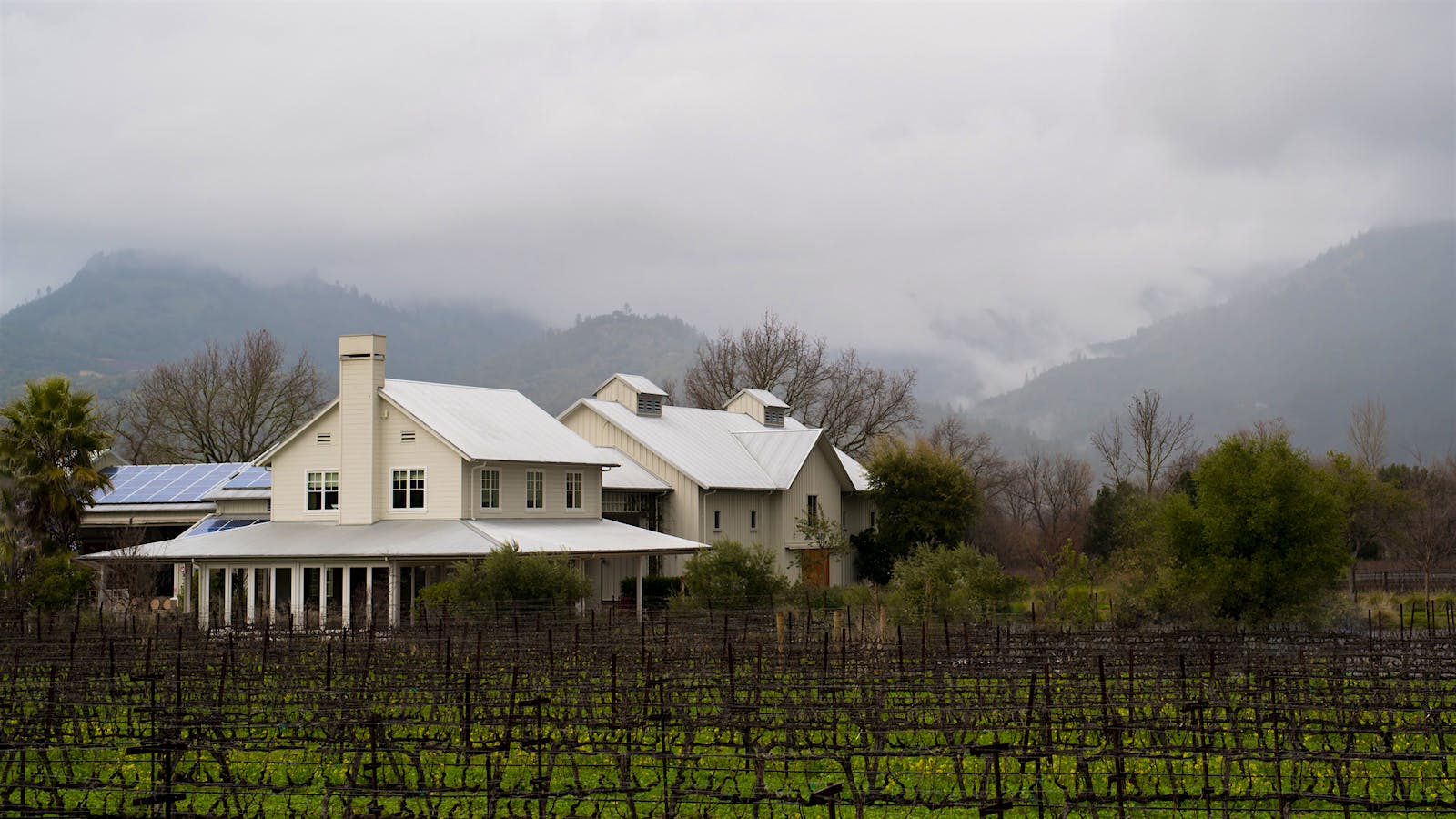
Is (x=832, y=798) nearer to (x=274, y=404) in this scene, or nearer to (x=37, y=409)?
(x=37, y=409)

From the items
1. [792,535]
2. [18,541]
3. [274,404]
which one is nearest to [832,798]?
[18,541]

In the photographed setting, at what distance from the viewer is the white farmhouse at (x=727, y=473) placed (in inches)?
1928

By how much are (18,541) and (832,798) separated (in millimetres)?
34172

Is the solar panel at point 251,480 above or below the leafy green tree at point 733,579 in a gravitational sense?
above

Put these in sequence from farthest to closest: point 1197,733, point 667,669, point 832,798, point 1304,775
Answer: point 667,669
point 1197,733
point 1304,775
point 832,798

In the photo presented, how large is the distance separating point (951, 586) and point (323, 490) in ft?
61.7

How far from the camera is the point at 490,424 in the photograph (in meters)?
43.1

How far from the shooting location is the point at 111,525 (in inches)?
1863

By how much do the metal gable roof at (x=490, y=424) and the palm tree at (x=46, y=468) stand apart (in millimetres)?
8676

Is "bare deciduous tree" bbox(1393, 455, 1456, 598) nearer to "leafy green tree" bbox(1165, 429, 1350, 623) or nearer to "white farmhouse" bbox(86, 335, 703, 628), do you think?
"leafy green tree" bbox(1165, 429, 1350, 623)

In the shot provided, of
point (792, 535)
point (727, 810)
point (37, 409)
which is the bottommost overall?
point (727, 810)

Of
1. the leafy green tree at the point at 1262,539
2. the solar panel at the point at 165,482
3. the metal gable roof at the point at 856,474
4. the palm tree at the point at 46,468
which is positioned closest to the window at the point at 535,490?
the palm tree at the point at 46,468

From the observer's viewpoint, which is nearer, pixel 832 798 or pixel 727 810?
pixel 832 798

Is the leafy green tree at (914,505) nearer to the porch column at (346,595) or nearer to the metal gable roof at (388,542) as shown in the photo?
the metal gable roof at (388,542)
